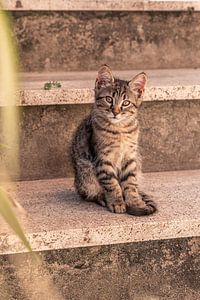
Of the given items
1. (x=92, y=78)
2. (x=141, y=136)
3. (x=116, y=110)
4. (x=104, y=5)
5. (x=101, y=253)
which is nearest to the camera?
(x=101, y=253)

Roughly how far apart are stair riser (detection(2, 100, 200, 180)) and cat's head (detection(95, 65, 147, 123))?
0.33m

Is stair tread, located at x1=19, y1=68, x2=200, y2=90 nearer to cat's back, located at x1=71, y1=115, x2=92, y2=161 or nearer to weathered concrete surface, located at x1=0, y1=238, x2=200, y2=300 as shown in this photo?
cat's back, located at x1=71, y1=115, x2=92, y2=161

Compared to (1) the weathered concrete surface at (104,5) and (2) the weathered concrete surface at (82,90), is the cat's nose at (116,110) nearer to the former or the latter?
(2) the weathered concrete surface at (82,90)

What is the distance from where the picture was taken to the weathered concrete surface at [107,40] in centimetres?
287

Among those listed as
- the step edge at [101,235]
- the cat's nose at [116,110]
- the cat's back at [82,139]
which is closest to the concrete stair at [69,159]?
the step edge at [101,235]

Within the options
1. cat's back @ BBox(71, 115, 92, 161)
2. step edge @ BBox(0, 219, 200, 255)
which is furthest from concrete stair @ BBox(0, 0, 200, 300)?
cat's back @ BBox(71, 115, 92, 161)

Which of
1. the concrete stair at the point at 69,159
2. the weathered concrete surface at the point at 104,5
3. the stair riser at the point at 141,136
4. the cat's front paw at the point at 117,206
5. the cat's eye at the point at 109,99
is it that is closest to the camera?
the concrete stair at the point at 69,159

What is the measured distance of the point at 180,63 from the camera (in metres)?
3.18

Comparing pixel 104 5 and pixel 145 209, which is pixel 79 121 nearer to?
pixel 145 209

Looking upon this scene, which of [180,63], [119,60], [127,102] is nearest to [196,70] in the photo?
[180,63]

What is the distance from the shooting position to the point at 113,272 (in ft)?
6.32

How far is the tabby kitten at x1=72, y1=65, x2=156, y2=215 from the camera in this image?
2.04 metres

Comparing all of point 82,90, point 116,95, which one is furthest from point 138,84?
point 82,90

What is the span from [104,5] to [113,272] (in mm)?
1537
